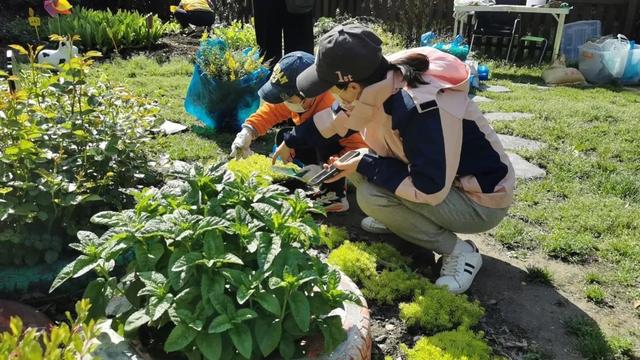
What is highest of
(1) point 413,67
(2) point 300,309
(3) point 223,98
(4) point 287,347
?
(1) point 413,67

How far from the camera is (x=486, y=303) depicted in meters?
2.63

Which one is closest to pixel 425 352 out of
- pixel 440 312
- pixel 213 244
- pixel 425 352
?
pixel 425 352

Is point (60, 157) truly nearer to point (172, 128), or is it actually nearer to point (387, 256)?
point (387, 256)

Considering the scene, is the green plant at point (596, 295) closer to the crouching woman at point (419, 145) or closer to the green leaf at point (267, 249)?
the crouching woman at point (419, 145)

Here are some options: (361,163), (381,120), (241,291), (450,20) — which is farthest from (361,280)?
(450,20)

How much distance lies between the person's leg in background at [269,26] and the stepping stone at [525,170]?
6.98 feet

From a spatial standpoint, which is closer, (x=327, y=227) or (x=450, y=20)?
(x=327, y=227)

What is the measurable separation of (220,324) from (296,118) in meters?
2.16

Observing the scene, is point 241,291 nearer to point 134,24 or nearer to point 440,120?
point 440,120

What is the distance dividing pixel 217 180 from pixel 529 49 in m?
8.31

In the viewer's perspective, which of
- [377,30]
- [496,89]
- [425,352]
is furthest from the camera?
[377,30]

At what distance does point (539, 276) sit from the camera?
2814 millimetres

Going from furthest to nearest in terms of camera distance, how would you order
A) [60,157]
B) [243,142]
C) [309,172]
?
[243,142]
[309,172]
[60,157]

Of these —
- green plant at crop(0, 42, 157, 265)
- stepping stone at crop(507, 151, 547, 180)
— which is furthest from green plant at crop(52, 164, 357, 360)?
stepping stone at crop(507, 151, 547, 180)
